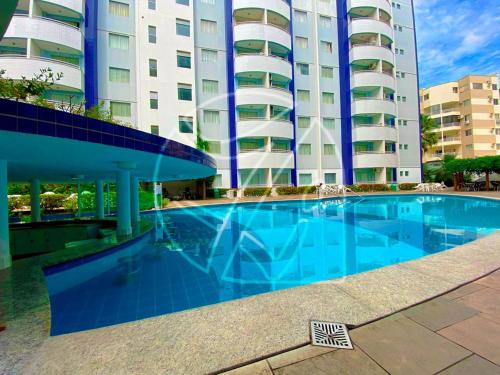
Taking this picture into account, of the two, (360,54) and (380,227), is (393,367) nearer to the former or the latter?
(380,227)

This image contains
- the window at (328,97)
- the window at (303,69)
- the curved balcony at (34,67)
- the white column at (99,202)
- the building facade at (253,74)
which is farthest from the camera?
the window at (328,97)

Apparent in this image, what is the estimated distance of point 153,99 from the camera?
24422 mm

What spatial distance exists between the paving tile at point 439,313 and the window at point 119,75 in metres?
27.7

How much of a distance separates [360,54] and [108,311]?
34110 mm

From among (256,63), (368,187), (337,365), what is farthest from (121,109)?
(368,187)

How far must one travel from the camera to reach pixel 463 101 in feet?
154

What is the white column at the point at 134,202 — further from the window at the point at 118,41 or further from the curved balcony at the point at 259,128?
the window at the point at 118,41

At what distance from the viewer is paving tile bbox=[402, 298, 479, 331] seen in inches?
109

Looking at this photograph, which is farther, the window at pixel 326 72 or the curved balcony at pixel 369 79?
the window at pixel 326 72

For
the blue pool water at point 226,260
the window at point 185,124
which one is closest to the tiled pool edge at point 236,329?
the blue pool water at point 226,260

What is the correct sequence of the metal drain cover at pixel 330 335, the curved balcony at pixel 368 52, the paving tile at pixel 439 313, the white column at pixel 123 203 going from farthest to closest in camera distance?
the curved balcony at pixel 368 52 → the white column at pixel 123 203 → the paving tile at pixel 439 313 → the metal drain cover at pixel 330 335

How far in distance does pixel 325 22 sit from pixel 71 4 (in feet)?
87.7

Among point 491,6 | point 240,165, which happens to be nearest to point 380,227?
point 240,165

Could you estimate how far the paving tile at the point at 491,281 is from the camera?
3688 mm
